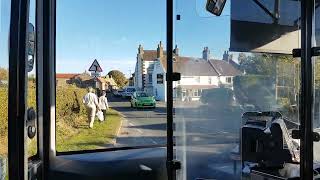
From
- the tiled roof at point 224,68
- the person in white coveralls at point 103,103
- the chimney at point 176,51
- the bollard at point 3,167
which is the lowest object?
the bollard at point 3,167

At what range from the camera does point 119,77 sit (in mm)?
2777

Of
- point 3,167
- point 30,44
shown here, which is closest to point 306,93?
point 30,44

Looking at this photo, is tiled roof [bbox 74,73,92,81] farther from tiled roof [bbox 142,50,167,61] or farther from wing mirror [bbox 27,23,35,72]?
wing mirror [bbox 27,23,35,72]

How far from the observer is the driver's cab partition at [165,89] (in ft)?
7.91

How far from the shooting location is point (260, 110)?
2439 mm

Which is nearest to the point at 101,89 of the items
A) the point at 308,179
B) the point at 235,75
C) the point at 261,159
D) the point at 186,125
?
the point at 186,125

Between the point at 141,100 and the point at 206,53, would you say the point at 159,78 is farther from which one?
the point at 206,53

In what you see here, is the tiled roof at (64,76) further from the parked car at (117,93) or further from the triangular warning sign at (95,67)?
the parked car at (117,93)

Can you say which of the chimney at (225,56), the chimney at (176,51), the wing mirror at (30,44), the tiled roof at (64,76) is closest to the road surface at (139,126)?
the tiled roof at (64,76)

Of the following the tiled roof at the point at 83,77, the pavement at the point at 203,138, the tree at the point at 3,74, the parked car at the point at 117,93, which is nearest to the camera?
the tree at the point at 3,74

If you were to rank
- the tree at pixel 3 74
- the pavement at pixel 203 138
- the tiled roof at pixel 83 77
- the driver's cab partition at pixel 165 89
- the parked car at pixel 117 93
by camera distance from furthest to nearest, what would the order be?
the parked car at pixel 117 93, the tiled roof at pixel 83 77, the pavement at pixel 203 138, the driver's cab partition at pixel 165 89, the tree at pixel 3 74

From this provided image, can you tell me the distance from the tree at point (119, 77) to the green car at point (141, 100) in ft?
0.32

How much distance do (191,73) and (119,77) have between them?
458 mm

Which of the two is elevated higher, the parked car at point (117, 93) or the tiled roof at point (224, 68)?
the tiled roof at point (224, 68)
